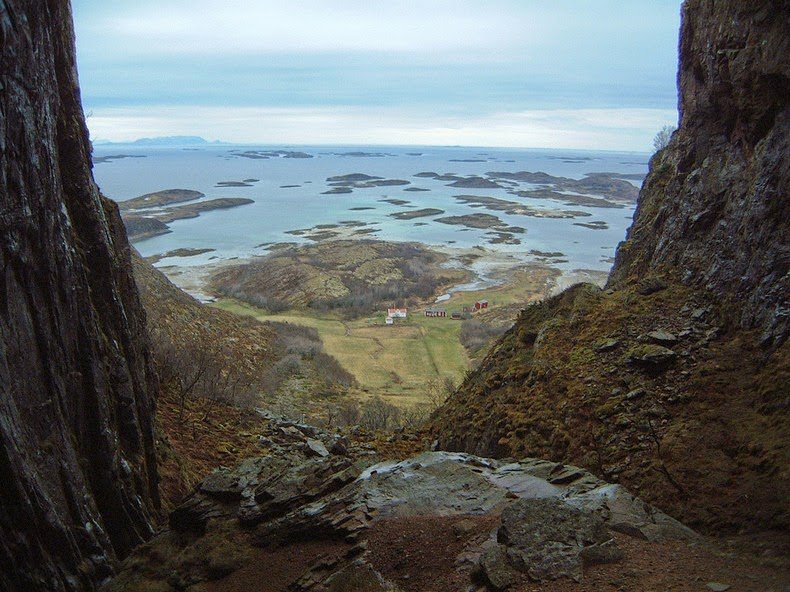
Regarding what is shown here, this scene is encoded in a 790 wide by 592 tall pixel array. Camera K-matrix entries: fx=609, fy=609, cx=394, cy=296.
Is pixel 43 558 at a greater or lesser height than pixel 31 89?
lesser

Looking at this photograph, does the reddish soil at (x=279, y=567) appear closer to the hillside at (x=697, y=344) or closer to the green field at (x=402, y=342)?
the hillside at (x=697, y=344)

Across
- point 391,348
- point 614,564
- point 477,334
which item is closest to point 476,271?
point 477,334

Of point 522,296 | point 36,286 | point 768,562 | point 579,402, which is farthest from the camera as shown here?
point 522,296

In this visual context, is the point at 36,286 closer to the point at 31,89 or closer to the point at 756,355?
the point at 31,89

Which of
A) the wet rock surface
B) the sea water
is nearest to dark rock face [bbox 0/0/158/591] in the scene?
the wet rock surface

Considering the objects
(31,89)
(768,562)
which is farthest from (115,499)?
(768,562)
